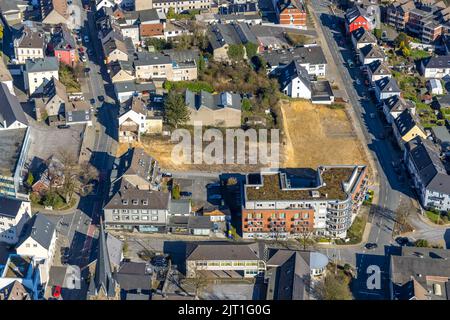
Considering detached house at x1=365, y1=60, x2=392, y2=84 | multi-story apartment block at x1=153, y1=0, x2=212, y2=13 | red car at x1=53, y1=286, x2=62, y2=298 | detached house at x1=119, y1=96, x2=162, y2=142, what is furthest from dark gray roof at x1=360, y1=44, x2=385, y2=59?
red car at x1=53, y1=286, x2=62, y2=298

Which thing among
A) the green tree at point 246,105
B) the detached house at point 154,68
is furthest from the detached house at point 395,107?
the detached house at point 154,68

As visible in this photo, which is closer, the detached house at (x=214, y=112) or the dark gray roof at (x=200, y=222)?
the dark gray roof at (x=200, y=222)

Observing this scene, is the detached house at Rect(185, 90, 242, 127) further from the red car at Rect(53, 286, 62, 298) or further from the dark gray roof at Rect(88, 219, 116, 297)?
the red car at Rect(53, 286, 62, 298)

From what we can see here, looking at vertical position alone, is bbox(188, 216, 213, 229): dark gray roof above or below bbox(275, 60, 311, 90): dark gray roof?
above

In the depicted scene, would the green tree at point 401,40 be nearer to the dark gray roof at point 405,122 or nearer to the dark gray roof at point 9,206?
the dark gray roof at point 405,122
